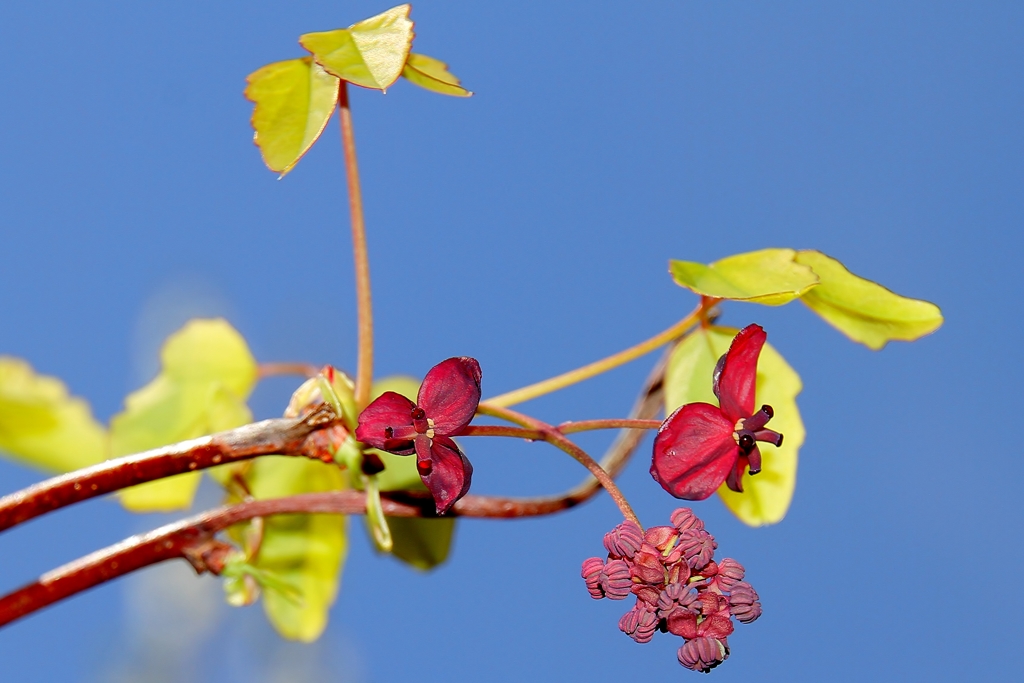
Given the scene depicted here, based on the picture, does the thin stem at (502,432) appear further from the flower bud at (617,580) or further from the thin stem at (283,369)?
the thin stem at (283,369)

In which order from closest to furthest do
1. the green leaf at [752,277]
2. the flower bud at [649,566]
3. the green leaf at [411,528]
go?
the flower bud at [649,566] < the green leaf at [752,277] < the green leaf at [411,528]

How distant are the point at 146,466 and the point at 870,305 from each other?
1.20 ft

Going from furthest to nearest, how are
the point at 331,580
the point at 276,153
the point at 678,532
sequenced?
the point at 331,580 → the point at 276,153 → the point at 678,532

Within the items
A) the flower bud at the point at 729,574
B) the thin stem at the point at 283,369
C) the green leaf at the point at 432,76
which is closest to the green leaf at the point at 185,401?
the thin stem at the point at 283,369

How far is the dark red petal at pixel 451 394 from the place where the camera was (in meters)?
0.34

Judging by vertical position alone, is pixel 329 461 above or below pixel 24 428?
below

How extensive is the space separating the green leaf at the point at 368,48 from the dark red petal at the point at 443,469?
6.4 inches

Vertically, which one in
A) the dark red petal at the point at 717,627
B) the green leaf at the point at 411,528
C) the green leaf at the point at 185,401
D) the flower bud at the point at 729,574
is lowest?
the dark red petal at the point at 717,627

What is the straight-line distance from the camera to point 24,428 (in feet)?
1.98

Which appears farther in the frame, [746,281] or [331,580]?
[331,580]

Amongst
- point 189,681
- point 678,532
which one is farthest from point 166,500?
point 189,681

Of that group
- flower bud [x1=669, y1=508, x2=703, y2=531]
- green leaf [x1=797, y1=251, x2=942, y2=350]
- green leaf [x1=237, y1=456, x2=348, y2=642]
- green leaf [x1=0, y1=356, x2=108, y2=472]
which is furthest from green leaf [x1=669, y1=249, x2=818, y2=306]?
green leaf [x1=0, y1=356, x2=108, y2=472]

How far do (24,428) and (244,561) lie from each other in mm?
226

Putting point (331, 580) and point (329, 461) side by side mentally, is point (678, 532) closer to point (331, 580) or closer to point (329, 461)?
point (329, 461)
